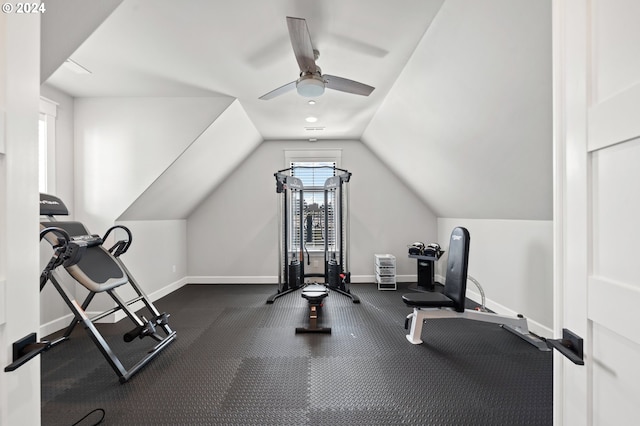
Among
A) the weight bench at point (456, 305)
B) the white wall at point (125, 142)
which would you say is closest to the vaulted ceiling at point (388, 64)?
the white wall at point (125, 142)

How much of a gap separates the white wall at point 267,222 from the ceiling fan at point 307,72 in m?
2.70

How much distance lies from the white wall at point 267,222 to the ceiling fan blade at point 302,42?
3.12 m

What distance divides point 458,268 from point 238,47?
2751mm

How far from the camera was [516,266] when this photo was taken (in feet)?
10.5

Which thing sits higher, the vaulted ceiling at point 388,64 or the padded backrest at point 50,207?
the vaulted ceiling at point 388,64

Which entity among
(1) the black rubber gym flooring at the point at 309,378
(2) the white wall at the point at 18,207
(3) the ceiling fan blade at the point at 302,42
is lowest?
(1) the black rubber gym flooring at the point at 309,378

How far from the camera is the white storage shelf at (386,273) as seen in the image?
4699mm

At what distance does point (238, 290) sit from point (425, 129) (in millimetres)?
3638

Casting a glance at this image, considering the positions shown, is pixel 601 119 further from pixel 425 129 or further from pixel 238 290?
pixel 238 290

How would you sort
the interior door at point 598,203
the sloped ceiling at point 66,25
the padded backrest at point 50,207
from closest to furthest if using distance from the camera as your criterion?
the interior door at point 598,203 → the sloped ceiling at point 66,25 → the padded backrest at point 50,207

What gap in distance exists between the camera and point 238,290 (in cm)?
474

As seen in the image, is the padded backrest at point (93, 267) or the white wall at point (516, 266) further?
the white wall at point (516, 266)

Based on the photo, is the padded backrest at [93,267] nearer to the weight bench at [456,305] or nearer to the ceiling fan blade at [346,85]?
the ceiling fan blade at [346,85]

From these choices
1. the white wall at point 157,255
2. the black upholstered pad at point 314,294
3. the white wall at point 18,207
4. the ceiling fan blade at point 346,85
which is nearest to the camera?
the white wall at point 18,207
